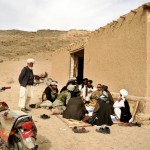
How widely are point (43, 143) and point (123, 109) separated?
306 cm

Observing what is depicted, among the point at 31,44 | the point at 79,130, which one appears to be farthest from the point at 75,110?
the point at 31,44

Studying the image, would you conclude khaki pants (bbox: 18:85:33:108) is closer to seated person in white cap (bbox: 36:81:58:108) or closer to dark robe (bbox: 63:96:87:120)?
seated person in white cap (bbox: 36:81:58:108)

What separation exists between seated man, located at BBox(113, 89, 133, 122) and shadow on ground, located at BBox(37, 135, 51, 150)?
109 inches

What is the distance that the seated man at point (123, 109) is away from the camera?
7.17 meters

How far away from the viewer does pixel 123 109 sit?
23.7 ft

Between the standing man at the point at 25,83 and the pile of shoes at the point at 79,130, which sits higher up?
the standing man at the point at 25,83

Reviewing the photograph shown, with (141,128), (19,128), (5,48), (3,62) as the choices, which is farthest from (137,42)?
(5,48)

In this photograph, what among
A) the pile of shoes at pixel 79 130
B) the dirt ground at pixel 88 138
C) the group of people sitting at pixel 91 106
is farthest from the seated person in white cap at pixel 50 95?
the pile of shoes at pixel 79 130

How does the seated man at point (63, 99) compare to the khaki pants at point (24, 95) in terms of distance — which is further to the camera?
the seated man at point (63, 99)

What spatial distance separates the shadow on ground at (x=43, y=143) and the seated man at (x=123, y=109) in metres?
2.76

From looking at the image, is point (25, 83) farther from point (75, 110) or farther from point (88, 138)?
point (88, 138)

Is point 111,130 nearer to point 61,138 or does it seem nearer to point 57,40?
point 61,138

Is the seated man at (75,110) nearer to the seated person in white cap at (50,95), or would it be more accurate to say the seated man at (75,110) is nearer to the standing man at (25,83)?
the standing man at (25,83)

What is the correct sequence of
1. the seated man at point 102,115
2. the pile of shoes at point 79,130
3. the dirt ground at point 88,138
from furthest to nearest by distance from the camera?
the seated man at point 102,115
the pile of shoes at point 79,130
the dirt ground at point 88,138
